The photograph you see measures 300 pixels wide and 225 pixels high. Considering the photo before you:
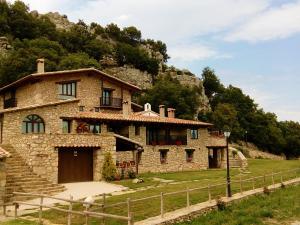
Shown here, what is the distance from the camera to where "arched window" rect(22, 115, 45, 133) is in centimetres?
2948

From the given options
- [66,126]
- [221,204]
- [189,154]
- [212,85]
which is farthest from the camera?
[212,85]

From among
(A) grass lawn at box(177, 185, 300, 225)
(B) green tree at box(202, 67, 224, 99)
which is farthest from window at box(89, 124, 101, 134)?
(B) green tree at box(202, 67, 224, 99)

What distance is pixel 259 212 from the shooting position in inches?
727

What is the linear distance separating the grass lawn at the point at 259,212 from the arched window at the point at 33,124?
1664 centimetres

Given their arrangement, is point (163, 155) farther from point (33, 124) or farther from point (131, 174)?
point (33, 124)

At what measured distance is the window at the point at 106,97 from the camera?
4092cm

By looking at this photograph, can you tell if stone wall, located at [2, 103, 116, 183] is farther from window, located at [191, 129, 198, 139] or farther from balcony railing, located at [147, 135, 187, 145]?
window, located at [191, 129, 198, 139]

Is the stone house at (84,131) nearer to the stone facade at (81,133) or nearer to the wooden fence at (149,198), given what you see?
the stone facade at (81,133)

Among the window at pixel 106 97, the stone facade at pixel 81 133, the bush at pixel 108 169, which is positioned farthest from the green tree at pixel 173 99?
the bush at pixel 108 169

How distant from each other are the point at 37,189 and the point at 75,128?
30.8 ft

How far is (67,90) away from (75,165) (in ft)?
38.3

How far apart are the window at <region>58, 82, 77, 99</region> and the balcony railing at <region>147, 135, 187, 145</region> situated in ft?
28.9

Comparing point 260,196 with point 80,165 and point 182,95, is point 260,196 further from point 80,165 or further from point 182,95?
point 182,95

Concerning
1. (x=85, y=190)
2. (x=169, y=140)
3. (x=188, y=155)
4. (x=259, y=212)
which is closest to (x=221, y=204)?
(x=259, y=212)
